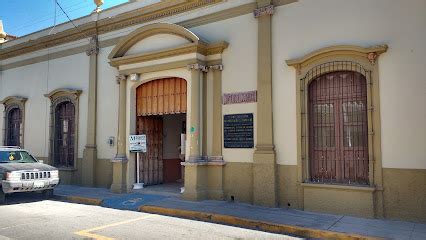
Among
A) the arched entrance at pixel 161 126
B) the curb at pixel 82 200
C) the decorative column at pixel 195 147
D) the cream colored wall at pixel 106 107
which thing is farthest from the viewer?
the cream colored wall at pixel 106 107

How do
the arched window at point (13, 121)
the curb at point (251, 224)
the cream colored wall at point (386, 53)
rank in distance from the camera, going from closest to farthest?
the curb at point (251, 224), the cream colored wall at point (386, 53), the arched window at point (13, 121)

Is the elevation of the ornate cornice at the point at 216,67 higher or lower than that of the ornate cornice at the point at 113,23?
lower

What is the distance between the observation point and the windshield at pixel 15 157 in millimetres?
10641

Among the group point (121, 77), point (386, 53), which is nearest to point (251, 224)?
point (386, 53)

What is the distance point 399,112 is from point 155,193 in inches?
275

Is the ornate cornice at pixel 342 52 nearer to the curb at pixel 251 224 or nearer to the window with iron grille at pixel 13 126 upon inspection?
the curb at pixel 251 224

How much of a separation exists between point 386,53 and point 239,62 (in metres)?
3.63

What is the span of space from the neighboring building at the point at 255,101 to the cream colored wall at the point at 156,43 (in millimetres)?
38

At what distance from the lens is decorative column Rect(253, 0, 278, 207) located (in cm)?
898

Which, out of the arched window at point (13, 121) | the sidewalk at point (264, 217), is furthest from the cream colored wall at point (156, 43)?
the arched window at point (13, 121)

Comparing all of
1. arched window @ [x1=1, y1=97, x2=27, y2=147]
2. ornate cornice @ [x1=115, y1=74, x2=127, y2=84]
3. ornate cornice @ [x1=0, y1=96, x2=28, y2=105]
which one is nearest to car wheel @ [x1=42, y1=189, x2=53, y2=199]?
ornate cornice @ [x1=115, y1=74, x2=127, y2=84]

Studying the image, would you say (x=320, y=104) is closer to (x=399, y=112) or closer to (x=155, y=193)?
(x=399, y=112)

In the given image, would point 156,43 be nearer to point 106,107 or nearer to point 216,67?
point 216,67

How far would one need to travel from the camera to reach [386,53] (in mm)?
7738
